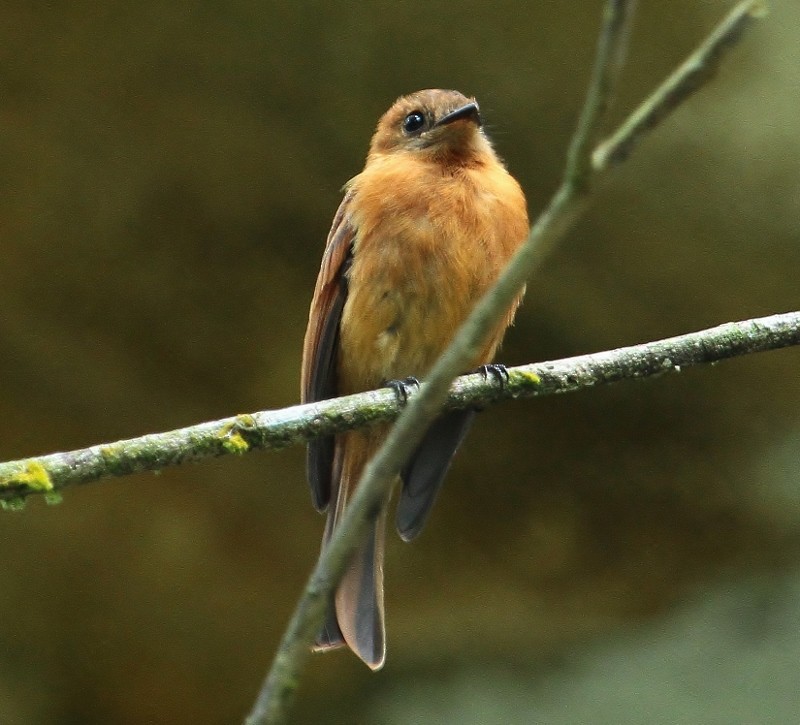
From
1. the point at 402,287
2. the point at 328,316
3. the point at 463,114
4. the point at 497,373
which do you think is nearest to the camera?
the point at 497,373

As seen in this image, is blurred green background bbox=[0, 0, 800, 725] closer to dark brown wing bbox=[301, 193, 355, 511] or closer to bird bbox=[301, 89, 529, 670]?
bird bbox=[301, 89, 529, 670]

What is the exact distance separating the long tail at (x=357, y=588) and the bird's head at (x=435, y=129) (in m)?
1.00

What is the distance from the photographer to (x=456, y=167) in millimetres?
3645

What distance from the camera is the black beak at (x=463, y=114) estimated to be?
146 inches

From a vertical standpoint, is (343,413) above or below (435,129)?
below

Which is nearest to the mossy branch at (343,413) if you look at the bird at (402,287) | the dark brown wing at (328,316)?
the bird at (402,287)

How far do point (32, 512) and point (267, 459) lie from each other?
99cm

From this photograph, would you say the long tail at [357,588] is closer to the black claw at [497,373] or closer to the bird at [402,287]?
the bird at [402,287]

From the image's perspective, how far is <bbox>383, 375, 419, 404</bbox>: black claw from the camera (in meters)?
2.99

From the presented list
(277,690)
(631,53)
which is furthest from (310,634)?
(631,53)

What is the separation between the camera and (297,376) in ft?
15.6

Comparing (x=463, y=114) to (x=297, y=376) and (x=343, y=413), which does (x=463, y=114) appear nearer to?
(x=343, y=413)

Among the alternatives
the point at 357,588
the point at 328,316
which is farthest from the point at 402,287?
the point at 357,588

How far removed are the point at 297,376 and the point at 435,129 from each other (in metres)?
1.39
